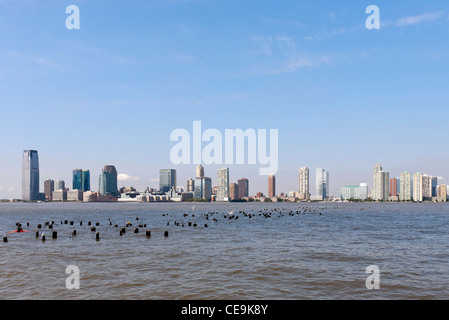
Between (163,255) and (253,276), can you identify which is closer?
(253,276)

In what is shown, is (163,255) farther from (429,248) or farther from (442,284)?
(429,248)

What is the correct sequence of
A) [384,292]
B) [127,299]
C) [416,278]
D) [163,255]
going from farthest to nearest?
1. [163,255]
2. [416,278]
3. [384,292]
4. [127,299]

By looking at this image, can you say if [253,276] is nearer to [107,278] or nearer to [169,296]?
[169,296]

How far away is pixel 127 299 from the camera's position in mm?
21312

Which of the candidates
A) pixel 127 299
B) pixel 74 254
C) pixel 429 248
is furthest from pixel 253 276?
pixel 429 248
